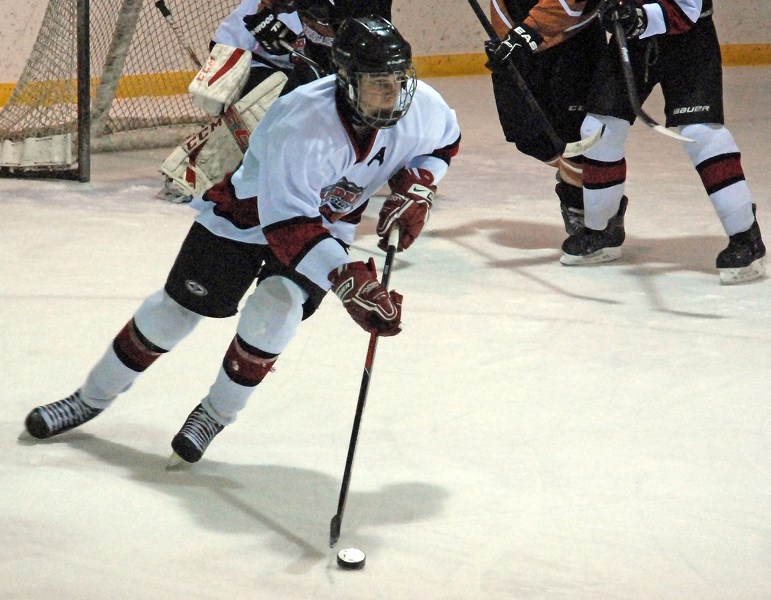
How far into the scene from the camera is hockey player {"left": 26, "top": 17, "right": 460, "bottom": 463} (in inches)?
78.1

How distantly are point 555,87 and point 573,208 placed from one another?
40 cm

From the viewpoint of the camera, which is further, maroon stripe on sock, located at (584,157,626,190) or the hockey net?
the hockey net

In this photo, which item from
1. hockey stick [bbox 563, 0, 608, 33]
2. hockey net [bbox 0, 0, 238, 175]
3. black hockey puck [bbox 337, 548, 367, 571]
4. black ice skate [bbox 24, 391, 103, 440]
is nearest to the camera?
black hockey puck [bbox 337, 548, 367, 571]

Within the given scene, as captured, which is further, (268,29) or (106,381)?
(268,29)

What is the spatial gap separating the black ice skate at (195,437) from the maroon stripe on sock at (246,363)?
0.41 ft

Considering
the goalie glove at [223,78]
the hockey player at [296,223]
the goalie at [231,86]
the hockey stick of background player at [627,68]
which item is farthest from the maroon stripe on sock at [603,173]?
the hockey player at [296,223]

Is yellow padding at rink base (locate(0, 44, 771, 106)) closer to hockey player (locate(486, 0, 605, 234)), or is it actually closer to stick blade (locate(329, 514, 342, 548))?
hockey player (locate(486, 0, 605, 234))

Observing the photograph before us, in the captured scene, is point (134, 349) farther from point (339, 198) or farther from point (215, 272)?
point (339, 198)

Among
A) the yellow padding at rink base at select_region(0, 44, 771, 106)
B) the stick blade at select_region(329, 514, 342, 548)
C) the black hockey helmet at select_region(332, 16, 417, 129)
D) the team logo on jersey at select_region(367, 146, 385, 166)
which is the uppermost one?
the black hockey helmet at select_region(332, 16, 417, 129)

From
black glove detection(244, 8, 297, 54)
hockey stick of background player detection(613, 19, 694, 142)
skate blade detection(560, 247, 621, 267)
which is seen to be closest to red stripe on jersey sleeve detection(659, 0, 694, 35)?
hockey stick of background player detection(613, 19, 694, 142)

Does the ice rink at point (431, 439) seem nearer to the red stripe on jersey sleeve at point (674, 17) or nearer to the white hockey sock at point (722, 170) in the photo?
the white hockey sock at point (722, 170)

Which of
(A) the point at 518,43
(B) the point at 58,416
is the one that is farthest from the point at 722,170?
(B) the point at 58,416

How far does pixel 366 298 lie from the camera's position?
193cm

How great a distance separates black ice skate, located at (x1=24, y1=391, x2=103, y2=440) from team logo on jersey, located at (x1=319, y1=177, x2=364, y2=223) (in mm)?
626
